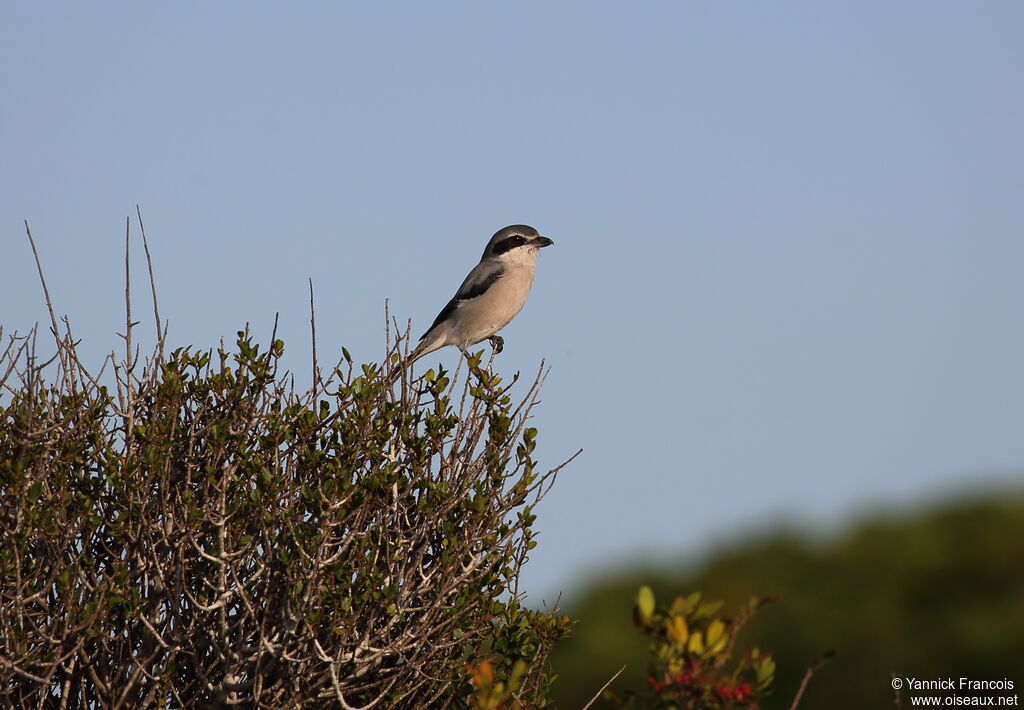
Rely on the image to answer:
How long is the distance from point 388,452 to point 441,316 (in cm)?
454

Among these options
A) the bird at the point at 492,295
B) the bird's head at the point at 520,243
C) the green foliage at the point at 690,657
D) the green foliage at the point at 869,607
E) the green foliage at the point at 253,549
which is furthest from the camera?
the green foliage at the point at 869,607

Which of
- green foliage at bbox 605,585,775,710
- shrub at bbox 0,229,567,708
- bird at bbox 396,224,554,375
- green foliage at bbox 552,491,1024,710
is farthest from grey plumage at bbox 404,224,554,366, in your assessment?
green foliage at bbox 552,491,1024,710

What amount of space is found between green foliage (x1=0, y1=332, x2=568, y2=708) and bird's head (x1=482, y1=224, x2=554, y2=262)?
166 inches

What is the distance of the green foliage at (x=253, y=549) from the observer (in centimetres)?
584

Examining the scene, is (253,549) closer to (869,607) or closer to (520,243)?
(520,243)

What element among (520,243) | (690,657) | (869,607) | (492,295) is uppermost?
(520,243)

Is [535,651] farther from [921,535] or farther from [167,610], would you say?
[921,535]

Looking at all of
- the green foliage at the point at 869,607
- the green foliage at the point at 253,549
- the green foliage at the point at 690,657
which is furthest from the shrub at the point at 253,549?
the green foliage at the point at 869,607

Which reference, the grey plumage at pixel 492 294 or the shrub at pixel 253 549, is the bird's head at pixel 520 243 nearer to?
the grey plumage at pixel 492 294

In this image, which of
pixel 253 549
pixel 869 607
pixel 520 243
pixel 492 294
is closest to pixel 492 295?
pixel 492 294

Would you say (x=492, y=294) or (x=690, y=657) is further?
(x=492, y=294)

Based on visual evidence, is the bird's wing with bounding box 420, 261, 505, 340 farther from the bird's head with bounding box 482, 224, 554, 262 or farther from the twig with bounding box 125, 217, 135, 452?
the twig with bounding box 125, 217, 135, 452

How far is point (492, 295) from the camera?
1015 cm

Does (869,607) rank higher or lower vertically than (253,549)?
lower
